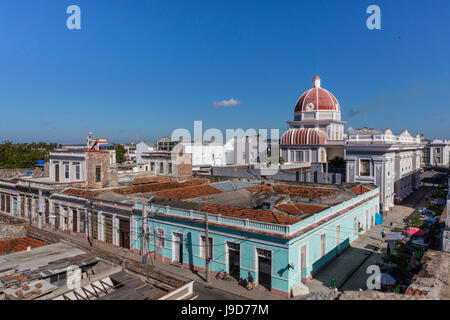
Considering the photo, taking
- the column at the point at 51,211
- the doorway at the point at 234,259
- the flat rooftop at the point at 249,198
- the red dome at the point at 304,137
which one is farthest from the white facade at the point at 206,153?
the doorway at the point at 234,259

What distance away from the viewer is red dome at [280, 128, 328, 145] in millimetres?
51688

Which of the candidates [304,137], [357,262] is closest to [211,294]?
[357,262]

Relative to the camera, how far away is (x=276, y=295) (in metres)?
16.4

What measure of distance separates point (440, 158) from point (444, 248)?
10165 cm

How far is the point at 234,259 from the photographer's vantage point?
18.3 m

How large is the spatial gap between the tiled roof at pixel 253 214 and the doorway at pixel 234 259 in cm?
173

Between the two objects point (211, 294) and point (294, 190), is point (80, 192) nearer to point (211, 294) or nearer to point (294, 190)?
point (211, 294)

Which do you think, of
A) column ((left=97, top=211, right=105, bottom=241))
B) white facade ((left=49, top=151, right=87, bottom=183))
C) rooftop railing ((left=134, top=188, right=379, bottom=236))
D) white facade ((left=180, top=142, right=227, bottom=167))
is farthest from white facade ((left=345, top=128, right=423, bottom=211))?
white facade ((left=180, top=142, right=227, bottom=167))

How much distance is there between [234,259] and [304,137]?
37816 mm

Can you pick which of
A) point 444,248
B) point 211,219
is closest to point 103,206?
point 211,219

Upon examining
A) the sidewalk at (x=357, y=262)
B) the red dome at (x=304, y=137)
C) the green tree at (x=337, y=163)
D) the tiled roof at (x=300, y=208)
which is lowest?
the sidewalk at (x=357, y=262)

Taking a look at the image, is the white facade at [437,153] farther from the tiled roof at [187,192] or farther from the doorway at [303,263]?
the doorway at [303,263]

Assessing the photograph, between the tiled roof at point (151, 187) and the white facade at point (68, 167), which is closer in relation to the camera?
the tiled roof at point (151, 187)

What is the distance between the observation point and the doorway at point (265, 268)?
55.5 feet
